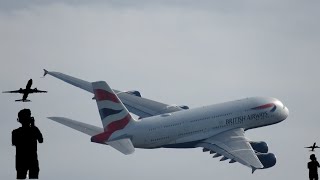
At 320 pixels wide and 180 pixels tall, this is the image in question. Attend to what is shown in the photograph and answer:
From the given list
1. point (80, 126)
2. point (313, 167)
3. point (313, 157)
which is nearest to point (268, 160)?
point (80, 126)

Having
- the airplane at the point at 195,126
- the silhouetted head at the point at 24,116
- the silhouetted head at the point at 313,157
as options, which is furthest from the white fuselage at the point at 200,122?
the silhouetted head at the point at 24,116

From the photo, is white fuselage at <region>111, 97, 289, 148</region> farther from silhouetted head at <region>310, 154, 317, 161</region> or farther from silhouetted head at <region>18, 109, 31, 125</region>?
silhouetted head at <region>18, 109, 31, 125</region>

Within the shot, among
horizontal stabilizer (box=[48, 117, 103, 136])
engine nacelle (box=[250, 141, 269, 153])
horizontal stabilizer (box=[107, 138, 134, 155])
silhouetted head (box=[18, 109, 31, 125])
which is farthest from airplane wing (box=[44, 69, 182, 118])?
silhouetted head (box=[18, 109, 31, 125])

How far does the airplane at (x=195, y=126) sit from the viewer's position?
117 metres

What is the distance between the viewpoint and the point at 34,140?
30203 mm

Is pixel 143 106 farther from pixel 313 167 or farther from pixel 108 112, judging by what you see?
pixel 313 167

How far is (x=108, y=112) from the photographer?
393 feet

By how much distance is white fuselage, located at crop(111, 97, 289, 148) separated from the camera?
393 feet

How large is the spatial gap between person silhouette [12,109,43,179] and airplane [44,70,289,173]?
259ft

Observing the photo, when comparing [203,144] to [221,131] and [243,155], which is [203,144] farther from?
[243,155]

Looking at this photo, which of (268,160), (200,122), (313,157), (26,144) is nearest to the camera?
(26,144)

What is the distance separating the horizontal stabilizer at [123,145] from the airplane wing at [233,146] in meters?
15.6

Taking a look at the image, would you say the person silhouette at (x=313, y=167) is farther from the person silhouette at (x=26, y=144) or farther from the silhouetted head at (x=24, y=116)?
the silhouetted head at (x=24, y=116)

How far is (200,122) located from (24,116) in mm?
95966
